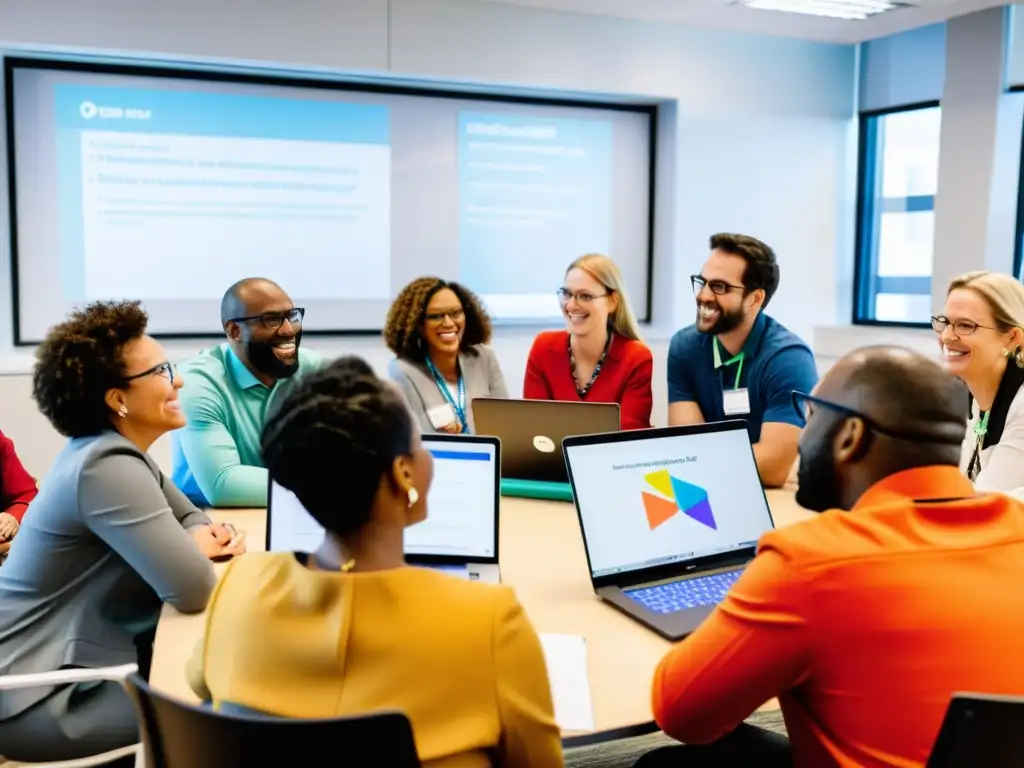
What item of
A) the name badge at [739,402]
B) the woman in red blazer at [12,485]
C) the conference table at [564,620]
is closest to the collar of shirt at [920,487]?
the conference table at [564,620]

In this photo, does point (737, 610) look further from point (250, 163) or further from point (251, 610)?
point (250, 163)

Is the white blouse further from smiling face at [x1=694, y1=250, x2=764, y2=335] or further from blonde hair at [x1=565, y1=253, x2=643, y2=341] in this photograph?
blonde hair at [x1=565, y1=253, x2=643, y2=341]

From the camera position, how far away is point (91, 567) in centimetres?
174

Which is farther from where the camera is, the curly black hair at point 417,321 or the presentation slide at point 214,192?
the presentation slide at point 214,192

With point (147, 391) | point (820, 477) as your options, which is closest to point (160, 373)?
point (147, 391)

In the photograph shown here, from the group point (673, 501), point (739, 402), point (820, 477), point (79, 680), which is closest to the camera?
point (820, 477)

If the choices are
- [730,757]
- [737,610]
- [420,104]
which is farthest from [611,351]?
[420,104]

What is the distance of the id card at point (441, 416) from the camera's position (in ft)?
9.84

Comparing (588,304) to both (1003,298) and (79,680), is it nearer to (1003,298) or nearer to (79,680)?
(1003,298)

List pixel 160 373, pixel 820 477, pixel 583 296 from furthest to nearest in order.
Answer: pixel 583 296, pixel 160 373, pixel 820 477

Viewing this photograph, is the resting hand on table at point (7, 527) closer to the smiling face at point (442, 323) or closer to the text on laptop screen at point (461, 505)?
the text on laptop screen at point (461, 505)

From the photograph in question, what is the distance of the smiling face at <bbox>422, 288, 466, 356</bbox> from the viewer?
3221 mm

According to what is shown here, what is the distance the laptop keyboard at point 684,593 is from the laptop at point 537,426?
0.64m

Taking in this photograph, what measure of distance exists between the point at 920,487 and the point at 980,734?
313mm
